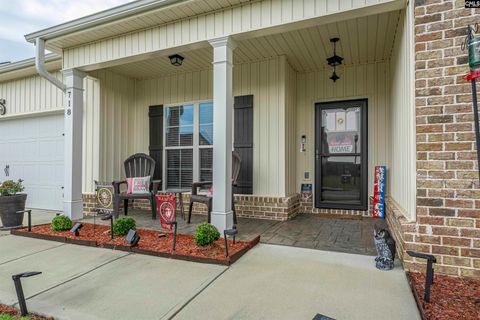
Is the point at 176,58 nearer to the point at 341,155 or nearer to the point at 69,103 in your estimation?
the point at 69,103

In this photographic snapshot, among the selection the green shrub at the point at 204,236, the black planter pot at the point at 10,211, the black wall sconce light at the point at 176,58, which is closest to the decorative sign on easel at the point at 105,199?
the black planter pot at the point at 10,211

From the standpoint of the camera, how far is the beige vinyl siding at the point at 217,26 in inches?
110

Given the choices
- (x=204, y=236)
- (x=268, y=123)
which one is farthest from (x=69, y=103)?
(x=204, y=236)

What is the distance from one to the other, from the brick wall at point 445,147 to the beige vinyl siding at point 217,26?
1.92 ft

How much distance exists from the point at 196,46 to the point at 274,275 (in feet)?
8.91

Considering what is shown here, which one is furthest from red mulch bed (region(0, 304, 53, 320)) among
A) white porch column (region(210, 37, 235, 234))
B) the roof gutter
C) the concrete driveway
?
the roof gutter

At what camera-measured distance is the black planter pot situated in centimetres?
407

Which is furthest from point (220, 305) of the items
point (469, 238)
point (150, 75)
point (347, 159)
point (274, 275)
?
point (150, 75)

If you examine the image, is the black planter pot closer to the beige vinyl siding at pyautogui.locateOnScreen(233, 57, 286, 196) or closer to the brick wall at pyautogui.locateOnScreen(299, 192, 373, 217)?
the beige vinyl siding at pyautogui.locateOnScreen(233, 57, 286, 196)

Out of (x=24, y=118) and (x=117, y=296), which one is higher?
(x=24, y=118)

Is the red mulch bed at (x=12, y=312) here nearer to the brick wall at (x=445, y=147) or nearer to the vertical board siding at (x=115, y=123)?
the brick wall at (x=445, y=147)

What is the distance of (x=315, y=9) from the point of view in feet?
9.36

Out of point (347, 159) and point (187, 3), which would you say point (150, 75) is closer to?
point (187, 3)

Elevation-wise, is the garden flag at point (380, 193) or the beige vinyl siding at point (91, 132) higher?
the beige vinyl siding at point (91, 132)
